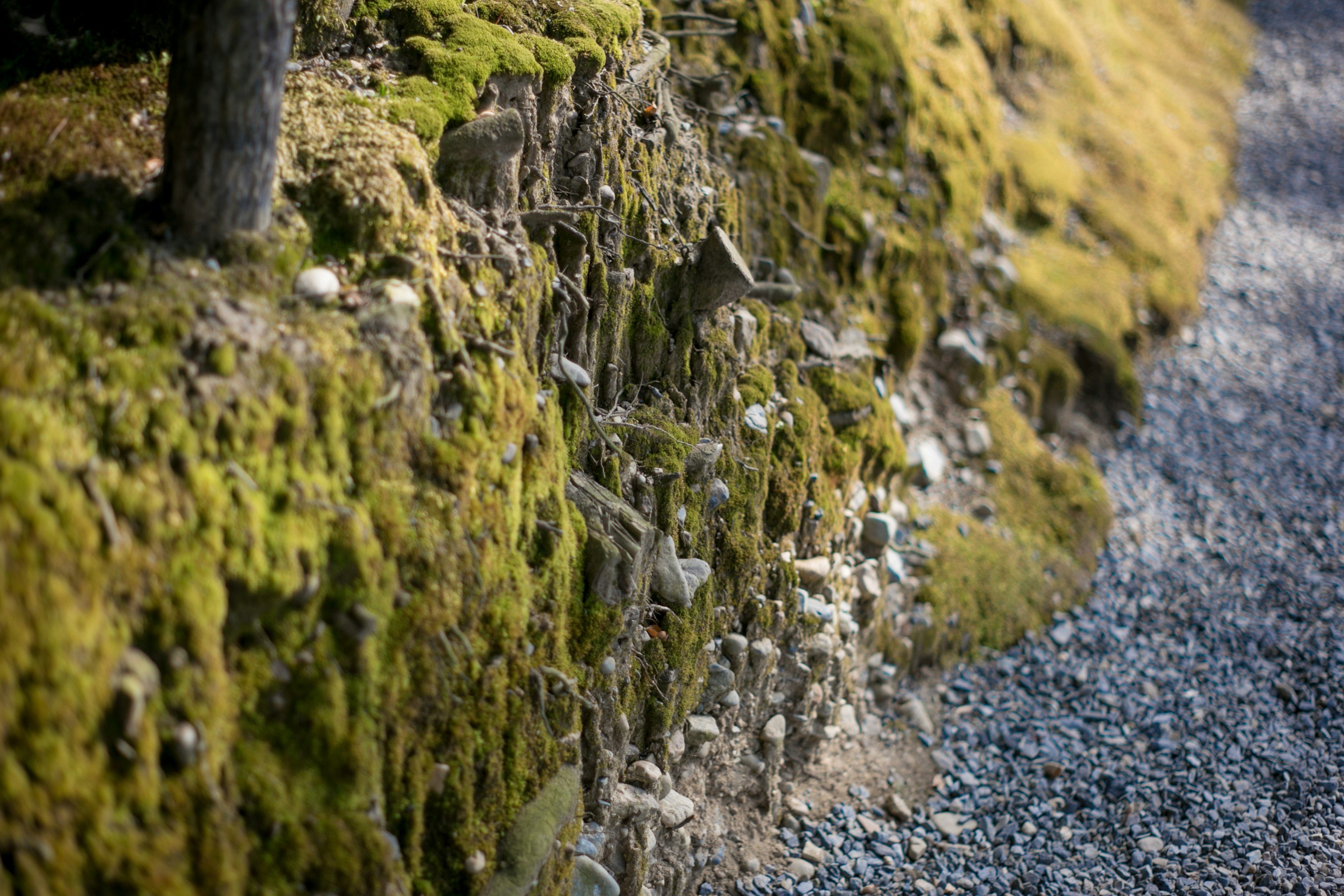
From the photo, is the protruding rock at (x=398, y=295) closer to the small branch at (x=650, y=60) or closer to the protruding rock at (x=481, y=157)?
the protruding rock at (x=481, y=157)

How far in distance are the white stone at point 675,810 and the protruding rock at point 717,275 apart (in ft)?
9.82

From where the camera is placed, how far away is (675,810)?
15.9ft

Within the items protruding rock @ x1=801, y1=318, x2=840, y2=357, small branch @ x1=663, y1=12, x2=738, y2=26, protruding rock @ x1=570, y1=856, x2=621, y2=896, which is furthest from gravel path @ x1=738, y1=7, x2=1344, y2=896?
small branch @ x1=663, y1=12, x2=738, y2=26

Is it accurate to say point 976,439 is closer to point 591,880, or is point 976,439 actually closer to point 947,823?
point 947,823

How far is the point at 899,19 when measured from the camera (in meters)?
9.95

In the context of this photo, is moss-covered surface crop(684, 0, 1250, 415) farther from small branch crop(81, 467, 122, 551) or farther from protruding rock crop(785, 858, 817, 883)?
small branch crop(81, 467, 122, 551)

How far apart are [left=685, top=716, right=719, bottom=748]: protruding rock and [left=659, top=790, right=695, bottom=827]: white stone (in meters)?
0.32

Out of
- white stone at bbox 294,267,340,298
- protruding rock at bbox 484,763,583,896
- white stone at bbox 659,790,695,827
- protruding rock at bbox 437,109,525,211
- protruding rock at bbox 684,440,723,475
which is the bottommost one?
white stone at bbox 659,790,695,827

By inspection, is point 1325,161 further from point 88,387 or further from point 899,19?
point 88,387

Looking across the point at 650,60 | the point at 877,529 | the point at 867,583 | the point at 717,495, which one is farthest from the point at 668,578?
the point at 650,60

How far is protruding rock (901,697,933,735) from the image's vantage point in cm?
654

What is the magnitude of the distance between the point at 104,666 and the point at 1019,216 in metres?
11.2

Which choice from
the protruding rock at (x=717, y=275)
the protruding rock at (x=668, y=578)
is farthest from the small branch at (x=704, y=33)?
the protruding rock at (x=668, y=578)

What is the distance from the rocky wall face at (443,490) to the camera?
274 cm
